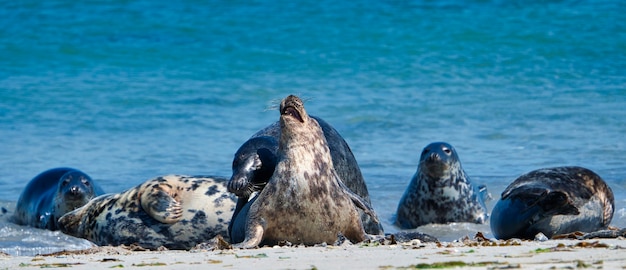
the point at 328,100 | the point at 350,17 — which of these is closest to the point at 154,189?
the point at 328,100

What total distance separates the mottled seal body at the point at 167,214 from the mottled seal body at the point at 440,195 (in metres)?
2.04

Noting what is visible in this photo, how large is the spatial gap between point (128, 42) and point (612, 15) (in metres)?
8.08

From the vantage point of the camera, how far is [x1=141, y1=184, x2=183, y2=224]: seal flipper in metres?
7.11

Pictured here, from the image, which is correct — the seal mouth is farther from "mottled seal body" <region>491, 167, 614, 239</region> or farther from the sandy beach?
"mottled seal body" <region>491, 167, 614, 239</region>

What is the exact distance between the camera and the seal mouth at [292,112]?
225 inches

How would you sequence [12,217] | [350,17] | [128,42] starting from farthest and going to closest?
[350,17] → [128,42] → [12,217]

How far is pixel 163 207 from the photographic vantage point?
711 cm

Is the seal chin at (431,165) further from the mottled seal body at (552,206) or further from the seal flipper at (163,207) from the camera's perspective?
the seal flipper at (163,207)

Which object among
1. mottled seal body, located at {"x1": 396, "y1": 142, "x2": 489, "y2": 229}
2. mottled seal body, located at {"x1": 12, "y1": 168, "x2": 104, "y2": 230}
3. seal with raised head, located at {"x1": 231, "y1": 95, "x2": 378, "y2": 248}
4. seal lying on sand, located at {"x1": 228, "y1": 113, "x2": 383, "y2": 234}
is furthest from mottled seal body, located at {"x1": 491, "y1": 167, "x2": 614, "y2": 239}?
mottled seal body, located at {"x1": 12, "y1": 168, "x2": 104, "y2": 230}

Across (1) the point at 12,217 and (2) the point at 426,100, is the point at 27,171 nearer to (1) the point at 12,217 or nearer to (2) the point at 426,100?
(1) the point at 12,217

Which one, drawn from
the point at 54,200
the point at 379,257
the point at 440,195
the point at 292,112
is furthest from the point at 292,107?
the point at 440,195

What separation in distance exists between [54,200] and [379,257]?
15.3 ft

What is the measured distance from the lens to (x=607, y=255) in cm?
430

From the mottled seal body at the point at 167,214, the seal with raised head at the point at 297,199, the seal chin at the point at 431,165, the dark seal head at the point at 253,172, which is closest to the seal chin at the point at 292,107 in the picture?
the seal with raised head at the point at 297,199
